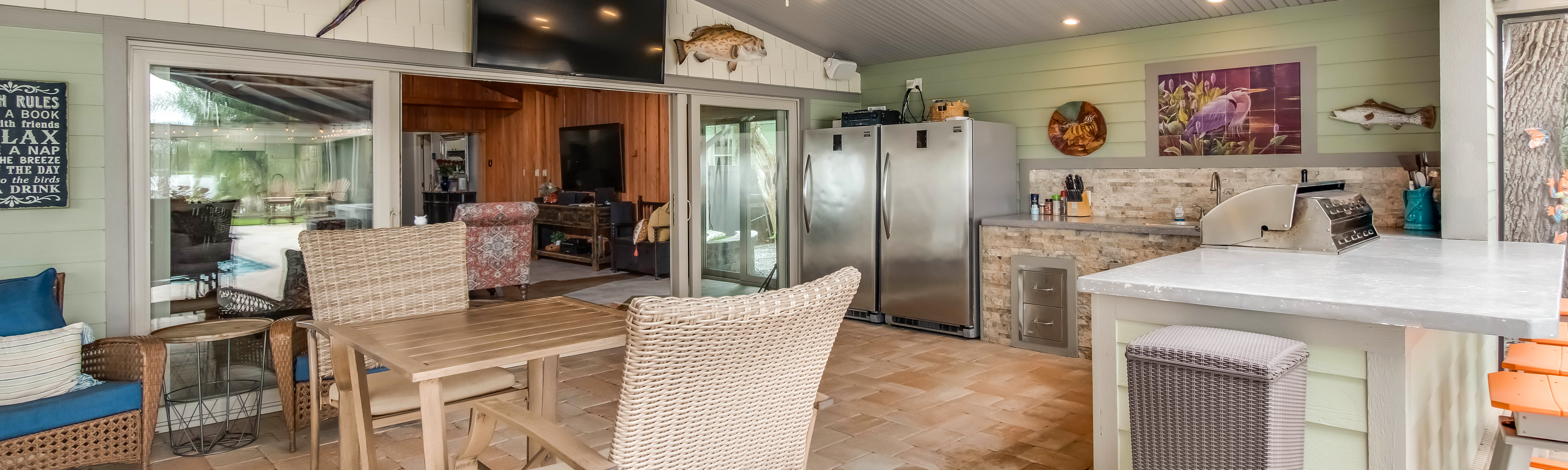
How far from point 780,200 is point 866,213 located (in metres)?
0.80

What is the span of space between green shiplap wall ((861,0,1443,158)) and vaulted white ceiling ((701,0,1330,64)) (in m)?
0.08

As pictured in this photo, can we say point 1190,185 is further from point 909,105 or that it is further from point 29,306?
point 29,306

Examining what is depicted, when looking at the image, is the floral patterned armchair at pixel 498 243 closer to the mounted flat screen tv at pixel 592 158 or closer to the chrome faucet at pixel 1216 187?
the mounted flat screen tv at pixel 592 158

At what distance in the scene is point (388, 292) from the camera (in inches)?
115

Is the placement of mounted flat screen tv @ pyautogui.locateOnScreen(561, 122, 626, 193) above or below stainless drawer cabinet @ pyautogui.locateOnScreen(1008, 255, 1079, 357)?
above

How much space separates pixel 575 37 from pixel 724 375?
3.54 meters

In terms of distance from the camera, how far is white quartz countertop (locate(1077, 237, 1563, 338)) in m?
1.80

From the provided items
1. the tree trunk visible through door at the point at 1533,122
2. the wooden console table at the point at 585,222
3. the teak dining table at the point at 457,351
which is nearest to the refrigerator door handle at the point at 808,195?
the wooden console table at the point at 585,222

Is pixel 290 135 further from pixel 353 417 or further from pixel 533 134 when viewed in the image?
pixel 533 134

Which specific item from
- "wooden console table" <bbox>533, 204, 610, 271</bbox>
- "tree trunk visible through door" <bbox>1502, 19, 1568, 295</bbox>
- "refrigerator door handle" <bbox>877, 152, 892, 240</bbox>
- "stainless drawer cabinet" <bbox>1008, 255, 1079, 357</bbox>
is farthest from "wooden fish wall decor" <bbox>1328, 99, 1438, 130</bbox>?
"wooden console table" <bbox>533, 204, 610, 271</bbox>

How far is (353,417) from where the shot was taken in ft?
8.66

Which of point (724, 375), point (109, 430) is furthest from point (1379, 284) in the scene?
point (109, 430)

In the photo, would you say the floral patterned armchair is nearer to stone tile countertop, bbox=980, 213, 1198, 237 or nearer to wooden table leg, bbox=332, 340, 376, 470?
stone tile countertop, bbox=980, 213, 1198, 237

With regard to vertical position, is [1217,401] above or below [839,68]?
below
